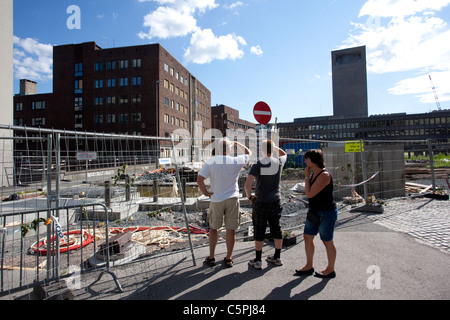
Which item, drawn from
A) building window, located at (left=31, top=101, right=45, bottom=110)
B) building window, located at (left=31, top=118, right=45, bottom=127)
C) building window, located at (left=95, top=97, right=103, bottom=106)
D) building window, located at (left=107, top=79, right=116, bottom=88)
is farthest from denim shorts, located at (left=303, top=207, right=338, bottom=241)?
building window, located at (left=31, top=101, right=45, bottom=110)

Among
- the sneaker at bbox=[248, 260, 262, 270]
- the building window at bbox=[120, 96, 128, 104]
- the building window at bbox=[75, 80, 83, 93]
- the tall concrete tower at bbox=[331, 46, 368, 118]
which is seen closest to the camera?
the sneaker at bbox=[248, 260, 262, 270]

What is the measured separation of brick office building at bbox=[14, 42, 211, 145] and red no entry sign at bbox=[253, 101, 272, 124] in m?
42.3

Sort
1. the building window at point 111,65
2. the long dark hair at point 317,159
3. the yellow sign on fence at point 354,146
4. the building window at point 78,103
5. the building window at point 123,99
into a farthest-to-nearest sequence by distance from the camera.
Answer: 1. the building window at point 78,103
2. the building window at point 111,65
3. the building window at point 123,99
4. the yellow sign on fence at point 354,146
5. the long dark hair at point 317,159

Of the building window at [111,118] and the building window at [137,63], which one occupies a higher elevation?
the building window at [137,63]

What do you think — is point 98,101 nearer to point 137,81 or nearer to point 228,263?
point 137,81

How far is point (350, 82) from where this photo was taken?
143 meters

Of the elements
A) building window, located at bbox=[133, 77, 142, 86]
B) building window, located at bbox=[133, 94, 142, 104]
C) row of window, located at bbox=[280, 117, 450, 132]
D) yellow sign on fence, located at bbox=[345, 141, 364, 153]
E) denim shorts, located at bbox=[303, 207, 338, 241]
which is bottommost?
denim shorts, located at bbox=[303, 207, 338, 241]

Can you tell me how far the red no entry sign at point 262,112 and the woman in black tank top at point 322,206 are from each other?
151 centimetres

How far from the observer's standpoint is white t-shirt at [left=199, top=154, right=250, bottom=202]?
3.90m

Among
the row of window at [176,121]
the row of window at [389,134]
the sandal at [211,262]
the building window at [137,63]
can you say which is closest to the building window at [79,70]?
the building window at [137,63]

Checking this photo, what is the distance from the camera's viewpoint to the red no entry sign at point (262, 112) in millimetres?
4957

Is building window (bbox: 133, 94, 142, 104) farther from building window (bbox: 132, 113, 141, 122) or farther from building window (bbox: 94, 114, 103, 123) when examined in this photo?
building window (bbox: 94, 114, 103, 123)

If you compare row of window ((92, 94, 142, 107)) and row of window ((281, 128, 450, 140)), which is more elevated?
row of window ((92, 94, 142, 107))

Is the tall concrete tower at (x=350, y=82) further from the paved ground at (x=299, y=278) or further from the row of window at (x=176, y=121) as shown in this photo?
the paved ground at (x=299, y=278)
